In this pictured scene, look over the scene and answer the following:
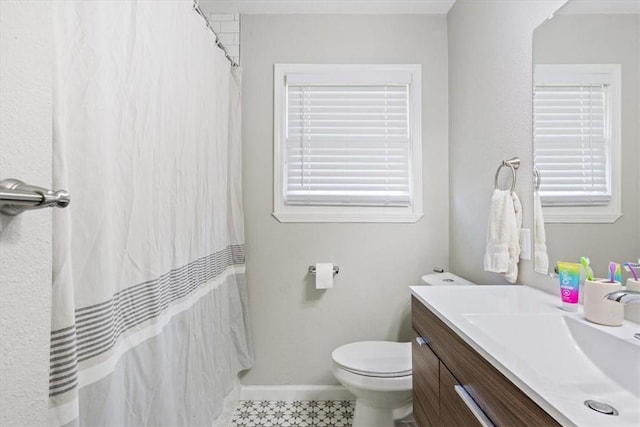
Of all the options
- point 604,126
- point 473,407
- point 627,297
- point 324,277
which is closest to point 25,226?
point 473,407

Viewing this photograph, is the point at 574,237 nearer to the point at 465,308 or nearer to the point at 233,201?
the point at 465,308

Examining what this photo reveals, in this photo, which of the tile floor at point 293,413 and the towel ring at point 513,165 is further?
the tile floor at point 293,413

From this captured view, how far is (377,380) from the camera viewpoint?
5.06ft

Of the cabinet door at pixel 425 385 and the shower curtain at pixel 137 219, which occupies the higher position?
the shower curtain at pixel 137 219

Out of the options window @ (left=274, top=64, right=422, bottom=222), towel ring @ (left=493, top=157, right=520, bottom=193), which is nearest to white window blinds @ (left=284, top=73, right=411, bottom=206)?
window @ (left=274, top=64, right=422, bottom=222)

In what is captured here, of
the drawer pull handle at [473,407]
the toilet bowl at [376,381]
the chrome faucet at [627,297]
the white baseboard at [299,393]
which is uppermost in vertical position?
the chrome faucet at [627,297]

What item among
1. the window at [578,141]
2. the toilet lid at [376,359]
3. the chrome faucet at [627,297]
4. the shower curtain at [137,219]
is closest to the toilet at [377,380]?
the toilet lid at [376,359]

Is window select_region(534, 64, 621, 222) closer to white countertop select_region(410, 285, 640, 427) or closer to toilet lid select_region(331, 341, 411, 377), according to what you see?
white countertop select_region(410, 285, 640, 427)

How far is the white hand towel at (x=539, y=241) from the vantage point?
1.24m

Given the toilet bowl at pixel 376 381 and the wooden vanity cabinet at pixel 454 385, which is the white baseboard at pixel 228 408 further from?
the wooden vanity cabinet at pixel 454 385

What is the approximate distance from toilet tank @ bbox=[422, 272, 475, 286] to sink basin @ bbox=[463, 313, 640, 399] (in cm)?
79

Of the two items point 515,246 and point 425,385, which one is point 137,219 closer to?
point 425,385

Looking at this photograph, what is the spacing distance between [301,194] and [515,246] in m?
1.22

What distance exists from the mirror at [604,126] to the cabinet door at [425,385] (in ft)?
1.79
